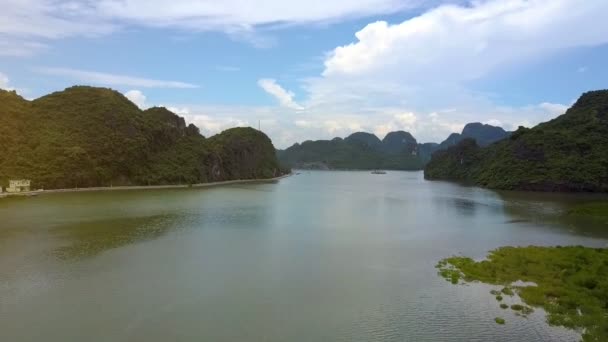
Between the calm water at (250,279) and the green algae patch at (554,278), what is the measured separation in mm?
850

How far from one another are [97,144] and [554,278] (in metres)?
92.9

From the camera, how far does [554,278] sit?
2142 centimetres

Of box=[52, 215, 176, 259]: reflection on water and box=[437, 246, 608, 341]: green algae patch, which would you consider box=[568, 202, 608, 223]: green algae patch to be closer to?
box=[437, 246, 608, 341]: green algae patch

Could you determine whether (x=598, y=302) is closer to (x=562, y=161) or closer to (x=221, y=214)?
(x=221, y=214)

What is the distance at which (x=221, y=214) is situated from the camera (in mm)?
48969

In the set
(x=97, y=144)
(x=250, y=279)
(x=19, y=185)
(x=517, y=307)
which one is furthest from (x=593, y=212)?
(x=97, y=144)

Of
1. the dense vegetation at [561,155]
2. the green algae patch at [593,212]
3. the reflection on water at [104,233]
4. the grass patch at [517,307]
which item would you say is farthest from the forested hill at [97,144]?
the green algae patch at [593,212]

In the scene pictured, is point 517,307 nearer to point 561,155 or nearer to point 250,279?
point 250,279

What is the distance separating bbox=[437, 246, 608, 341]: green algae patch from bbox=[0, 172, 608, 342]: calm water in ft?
2.79

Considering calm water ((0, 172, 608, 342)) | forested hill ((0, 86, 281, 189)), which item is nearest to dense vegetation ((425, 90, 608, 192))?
calm water ((0, 172, 608, 342))

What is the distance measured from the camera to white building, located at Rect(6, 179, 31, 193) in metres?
69.2

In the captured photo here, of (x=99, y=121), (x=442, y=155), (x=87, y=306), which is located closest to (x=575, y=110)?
(x=442, y=155)

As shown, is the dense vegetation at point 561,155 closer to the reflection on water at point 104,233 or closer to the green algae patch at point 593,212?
the green algae patch at point 593,212

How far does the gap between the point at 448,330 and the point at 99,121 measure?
329 feet
